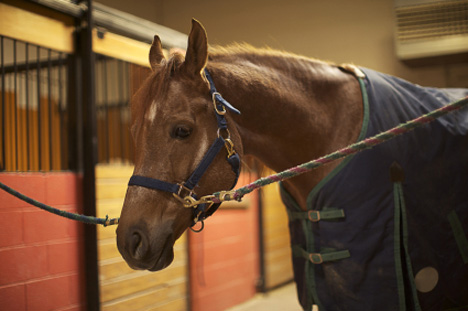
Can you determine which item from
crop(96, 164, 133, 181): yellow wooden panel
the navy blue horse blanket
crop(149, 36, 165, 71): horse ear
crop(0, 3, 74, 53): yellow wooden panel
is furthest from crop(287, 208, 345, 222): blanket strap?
crop(0, 3, 74, 53): yellow wooden panel

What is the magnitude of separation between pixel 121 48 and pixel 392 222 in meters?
1.74

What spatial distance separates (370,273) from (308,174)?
35cm

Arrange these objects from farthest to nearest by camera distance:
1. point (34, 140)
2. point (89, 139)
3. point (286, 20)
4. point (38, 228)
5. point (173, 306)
A: point (34, 140)
point (173, 306)
point (286, 20)
point (89, 139)
point (38, 228)

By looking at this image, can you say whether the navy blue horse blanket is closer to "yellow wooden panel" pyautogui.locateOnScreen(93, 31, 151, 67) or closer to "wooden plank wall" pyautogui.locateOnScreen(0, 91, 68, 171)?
"yellow wooden panel" pyautogui.locateOnScreen(93, 31, 151, 67)

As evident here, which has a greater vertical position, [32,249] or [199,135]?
[199,135]

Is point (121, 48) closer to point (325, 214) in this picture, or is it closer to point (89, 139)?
point (89, 139)

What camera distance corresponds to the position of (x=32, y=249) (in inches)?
68.6

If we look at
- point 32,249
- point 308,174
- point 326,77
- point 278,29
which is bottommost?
point 32,249

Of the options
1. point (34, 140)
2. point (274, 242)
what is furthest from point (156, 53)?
point (274, 242)

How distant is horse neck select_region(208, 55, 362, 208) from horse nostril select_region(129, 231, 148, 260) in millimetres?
443

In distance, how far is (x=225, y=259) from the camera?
309 centimetres

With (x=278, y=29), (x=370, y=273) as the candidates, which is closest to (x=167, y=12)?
(x=278, y=29)

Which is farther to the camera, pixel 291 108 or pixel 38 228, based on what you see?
pixel 38 228

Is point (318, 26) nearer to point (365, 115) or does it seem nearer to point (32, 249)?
point (365, 115)
